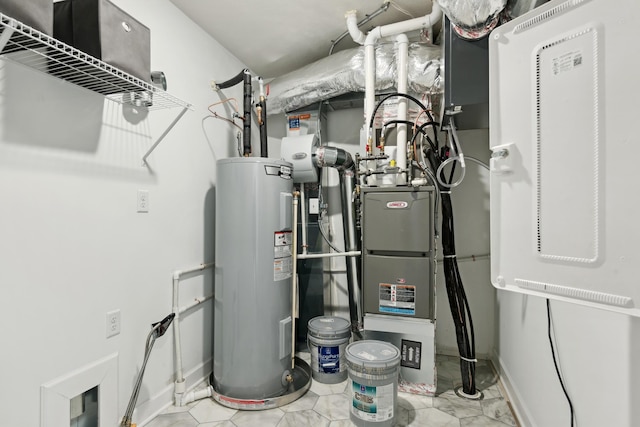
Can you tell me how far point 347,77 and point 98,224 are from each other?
1.88m

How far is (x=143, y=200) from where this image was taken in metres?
1.74

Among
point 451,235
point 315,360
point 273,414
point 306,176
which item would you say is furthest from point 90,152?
point 451,235

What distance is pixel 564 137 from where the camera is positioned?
0.75m

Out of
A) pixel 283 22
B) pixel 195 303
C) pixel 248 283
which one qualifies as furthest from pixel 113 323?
pixel 283 22

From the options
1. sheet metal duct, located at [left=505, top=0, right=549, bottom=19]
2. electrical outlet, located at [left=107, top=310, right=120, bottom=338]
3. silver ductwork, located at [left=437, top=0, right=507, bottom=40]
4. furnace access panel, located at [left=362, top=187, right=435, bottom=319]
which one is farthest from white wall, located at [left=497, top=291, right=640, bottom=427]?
electrical outlet, located at [left=107, top=310, right=120, bottom=338]

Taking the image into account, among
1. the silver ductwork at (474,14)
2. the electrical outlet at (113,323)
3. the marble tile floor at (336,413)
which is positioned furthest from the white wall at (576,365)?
the electrical outlet at (113,323)

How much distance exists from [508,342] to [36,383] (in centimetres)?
250

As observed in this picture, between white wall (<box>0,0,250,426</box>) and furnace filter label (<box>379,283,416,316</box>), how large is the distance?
1.24 metres

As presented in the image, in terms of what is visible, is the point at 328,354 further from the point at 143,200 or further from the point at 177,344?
the point at 143,200

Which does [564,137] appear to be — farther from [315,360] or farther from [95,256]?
[315,360]

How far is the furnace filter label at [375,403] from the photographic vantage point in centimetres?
164

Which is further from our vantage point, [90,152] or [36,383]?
[90,152]

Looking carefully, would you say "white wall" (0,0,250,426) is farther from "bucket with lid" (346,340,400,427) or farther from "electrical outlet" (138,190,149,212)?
"bucket with lid" (346,340,400,427)

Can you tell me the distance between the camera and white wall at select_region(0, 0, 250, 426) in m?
1.20
